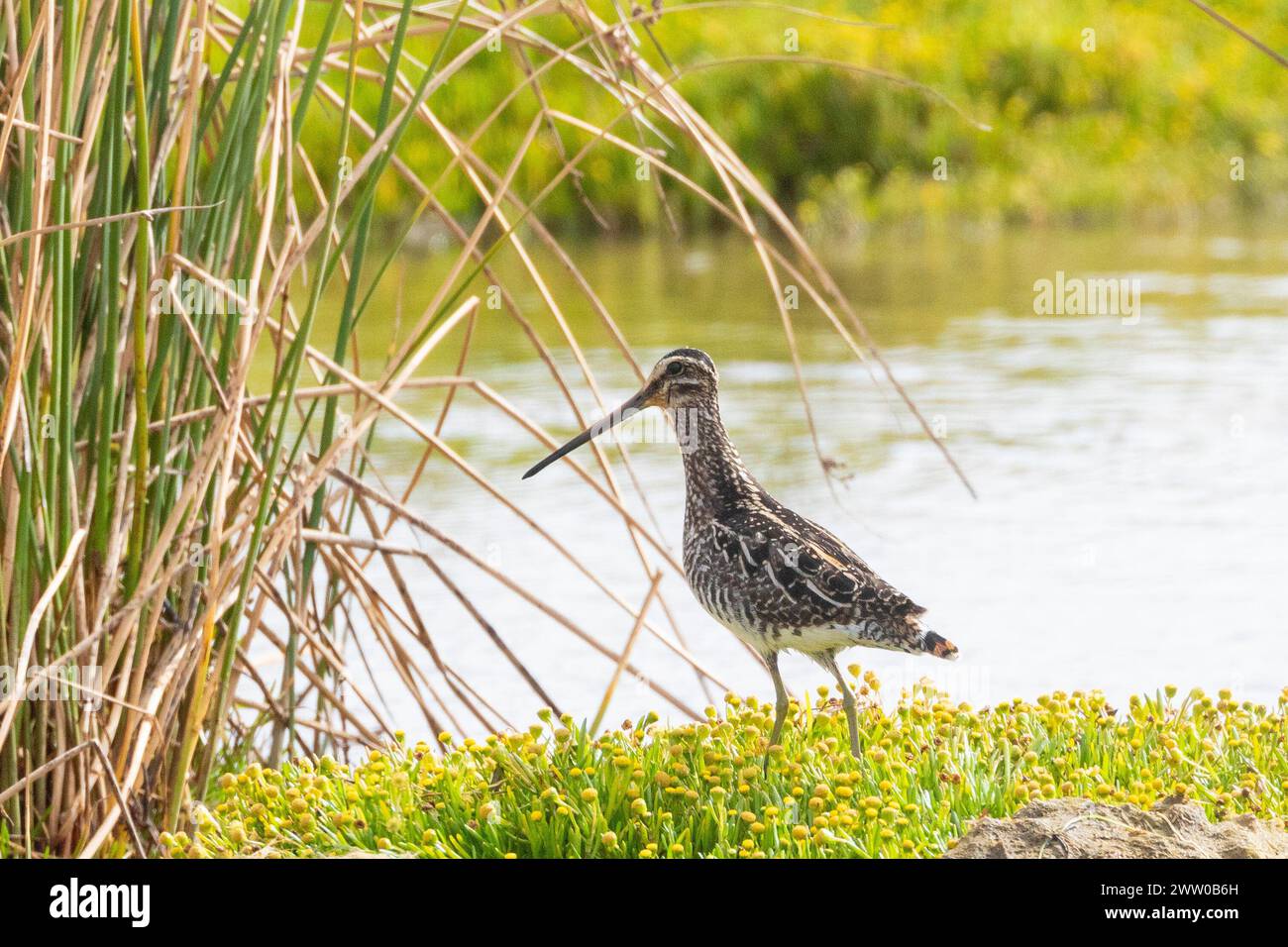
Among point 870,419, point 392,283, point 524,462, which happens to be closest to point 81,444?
point 524,462

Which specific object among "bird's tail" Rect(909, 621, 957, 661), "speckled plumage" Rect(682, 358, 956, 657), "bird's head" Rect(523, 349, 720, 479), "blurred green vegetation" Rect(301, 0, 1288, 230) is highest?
→ "blurred green vegetation" Rect(301, 0, 1288, 230)

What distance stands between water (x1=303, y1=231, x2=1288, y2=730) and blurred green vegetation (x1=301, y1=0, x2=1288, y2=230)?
3437 millimetres

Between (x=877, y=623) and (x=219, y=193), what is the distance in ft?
5.93

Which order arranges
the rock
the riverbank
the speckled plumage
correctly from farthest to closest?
the speckled plumage
the riverbank
the rock

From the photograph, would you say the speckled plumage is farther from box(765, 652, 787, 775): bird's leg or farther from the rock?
the rock

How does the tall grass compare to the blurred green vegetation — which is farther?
the blurred green vegetation

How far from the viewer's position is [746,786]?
13.8 ft

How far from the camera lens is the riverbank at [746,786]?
4.10 metres

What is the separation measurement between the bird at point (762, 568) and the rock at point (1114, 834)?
0.48 metres

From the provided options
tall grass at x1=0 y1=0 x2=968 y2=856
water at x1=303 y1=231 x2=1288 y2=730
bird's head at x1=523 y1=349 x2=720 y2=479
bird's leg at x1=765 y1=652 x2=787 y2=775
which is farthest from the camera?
water at x1=303 y1=231 x2=1288 y2=730

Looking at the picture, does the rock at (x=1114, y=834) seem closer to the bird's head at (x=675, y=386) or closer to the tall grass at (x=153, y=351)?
the tall grass at (x=153, y=351)

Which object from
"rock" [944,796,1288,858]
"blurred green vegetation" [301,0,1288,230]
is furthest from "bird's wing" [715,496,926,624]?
"blurred green vegetation" [301,0,1288,230]

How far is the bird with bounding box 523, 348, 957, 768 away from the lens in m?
4.26
